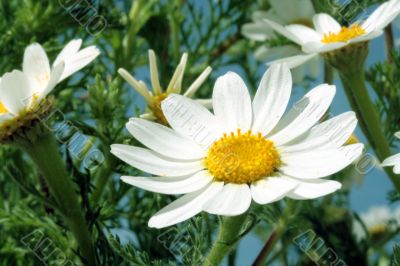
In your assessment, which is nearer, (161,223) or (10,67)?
(161,223)

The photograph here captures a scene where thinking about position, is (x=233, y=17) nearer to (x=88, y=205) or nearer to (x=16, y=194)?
(x=16, y=194)

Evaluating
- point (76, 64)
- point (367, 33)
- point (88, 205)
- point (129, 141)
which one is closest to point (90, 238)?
point (88, 205)

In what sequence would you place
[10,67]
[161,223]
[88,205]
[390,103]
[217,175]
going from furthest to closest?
[10,67], [390,103], [88,205], [217,175], [161,223]

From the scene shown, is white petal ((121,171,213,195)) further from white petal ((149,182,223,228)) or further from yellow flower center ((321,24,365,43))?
yellow flower center ((321,24,365,43))

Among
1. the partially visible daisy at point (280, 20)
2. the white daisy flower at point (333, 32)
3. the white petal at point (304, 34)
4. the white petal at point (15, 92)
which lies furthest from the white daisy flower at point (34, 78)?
the partially visible daisy at point (280, 20)

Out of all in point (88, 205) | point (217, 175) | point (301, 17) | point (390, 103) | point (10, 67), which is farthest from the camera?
point (301, 17)

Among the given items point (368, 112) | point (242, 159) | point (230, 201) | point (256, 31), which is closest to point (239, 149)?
point (242, 159)

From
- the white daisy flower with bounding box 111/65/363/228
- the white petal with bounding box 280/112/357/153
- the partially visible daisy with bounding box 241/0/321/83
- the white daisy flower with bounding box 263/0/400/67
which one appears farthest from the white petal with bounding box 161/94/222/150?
the partially visible daisy with bounding box 241/0/321/83
